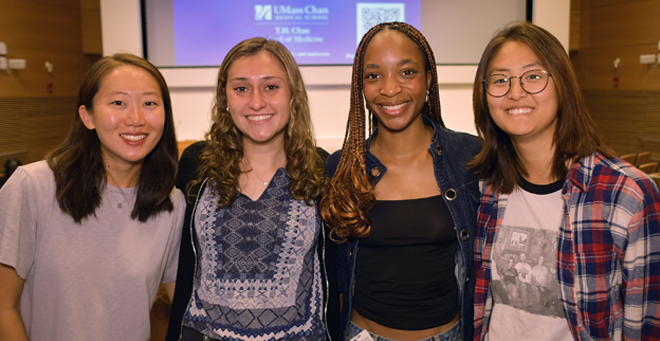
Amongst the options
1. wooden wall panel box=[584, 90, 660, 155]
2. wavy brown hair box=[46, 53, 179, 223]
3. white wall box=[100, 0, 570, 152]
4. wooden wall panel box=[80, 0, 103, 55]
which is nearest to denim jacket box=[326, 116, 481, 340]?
wavy brown hair box=[46, 53, 179, 223]

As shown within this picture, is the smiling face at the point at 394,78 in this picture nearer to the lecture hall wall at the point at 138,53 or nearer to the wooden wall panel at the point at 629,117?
the lecture hall wall at the point at 138,53

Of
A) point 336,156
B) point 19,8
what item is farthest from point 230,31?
point 336,156

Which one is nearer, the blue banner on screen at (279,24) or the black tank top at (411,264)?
the black tank top at (411,264)

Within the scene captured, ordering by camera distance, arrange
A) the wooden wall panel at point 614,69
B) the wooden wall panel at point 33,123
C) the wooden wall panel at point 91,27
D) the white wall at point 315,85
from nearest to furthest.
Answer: the white wall at point 315,85 < the wooden wall panel at point 33,123 < the wooden wall panel at point 614,69 < the wooden wall panel at point 91,27

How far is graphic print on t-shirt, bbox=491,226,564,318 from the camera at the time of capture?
150 cm

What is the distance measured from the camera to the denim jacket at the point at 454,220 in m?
1.79

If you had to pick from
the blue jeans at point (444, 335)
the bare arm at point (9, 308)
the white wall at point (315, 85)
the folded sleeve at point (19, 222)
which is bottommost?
the blue jeans at point (444, 335)

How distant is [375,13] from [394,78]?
11.6 feet

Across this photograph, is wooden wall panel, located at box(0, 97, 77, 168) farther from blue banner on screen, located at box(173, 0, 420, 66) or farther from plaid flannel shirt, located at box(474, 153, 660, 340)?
plaid flannel shirt, located at box(474, 153, 660, 340)

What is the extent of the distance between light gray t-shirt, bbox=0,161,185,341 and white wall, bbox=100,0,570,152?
3.35 metres

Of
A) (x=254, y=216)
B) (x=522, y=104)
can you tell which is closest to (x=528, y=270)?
(x=522, y=104)

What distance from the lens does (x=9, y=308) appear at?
1.58 meters

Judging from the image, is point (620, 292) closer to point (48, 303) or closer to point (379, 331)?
point (379, 331)

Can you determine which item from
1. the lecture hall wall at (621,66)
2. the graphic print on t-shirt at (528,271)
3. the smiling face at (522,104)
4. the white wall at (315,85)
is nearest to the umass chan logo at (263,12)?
the white wall at (315,85)
